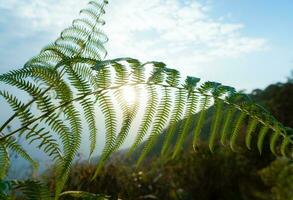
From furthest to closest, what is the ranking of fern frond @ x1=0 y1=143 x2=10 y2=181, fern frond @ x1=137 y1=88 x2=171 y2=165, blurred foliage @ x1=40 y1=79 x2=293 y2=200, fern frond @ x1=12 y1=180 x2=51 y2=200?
blurred foliage @ x1=40 y1=79 x2=293 y2=200, fern frond @ x1=0 y1=143 x2=10 y2=181, fern frond @ x1=137 y1=88 x2=171 y2=165, fern frond @ x1=12 y1=180 x2=51 y2=200

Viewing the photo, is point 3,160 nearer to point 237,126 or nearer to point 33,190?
point 33,190

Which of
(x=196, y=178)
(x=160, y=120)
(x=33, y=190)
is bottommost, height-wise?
(x=33, y=190)

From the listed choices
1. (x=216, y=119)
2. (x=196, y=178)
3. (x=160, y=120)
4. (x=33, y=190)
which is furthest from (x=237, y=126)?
(x=196, y=178)

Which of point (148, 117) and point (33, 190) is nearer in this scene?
point (33, 190)

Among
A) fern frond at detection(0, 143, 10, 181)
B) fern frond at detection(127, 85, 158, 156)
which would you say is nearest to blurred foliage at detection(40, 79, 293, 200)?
fern frond at detection(0, 143, 10, 181)

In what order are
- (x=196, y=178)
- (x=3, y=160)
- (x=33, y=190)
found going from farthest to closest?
(x=196, y=178) < (x=3, y=160) < (x=33, y=190)

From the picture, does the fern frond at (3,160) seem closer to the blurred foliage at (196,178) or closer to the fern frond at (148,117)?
the fern frond at (148,117)

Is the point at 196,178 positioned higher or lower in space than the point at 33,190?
higher

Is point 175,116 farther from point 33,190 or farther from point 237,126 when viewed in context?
point 33,190

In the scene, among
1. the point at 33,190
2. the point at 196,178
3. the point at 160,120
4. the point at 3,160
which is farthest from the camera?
the point at 196,178

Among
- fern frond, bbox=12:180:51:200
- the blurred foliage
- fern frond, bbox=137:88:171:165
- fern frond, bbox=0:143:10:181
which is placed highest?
the blurred foliage

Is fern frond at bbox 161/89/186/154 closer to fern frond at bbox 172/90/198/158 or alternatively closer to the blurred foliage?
fern frond at bbox 172/90/198/158

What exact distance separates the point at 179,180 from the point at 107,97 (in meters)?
11.1

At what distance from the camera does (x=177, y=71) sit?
142cm
